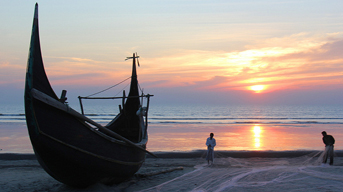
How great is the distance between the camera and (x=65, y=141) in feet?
23.3

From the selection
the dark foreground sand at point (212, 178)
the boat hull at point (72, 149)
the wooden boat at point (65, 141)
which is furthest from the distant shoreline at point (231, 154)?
the boat hull at point (72, 149)

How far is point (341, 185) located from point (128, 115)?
359 inches

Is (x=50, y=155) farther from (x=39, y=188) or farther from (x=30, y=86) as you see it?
(x=39, y=188)

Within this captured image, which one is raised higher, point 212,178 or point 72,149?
point 72,149

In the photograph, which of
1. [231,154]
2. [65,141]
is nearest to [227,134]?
[231,154]

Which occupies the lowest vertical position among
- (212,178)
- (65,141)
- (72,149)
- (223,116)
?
(223,116)

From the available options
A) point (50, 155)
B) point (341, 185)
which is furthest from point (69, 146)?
point (341, 185)

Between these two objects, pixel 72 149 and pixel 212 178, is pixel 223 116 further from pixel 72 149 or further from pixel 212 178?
pixel 72 149

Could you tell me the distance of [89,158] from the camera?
24.9 feet

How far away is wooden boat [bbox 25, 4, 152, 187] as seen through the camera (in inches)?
256

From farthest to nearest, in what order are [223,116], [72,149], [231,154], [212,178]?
[223,116] → [231,154] → [212,178] → [72,149]

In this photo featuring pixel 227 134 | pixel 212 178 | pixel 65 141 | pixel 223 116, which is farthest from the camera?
pixel 223 116

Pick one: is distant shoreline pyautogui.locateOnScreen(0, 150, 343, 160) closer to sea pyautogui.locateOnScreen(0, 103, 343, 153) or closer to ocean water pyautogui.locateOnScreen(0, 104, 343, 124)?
sea pyautogui.locateOnScreen(0, 103, 343, 153)

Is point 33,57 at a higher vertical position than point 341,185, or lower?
higher
